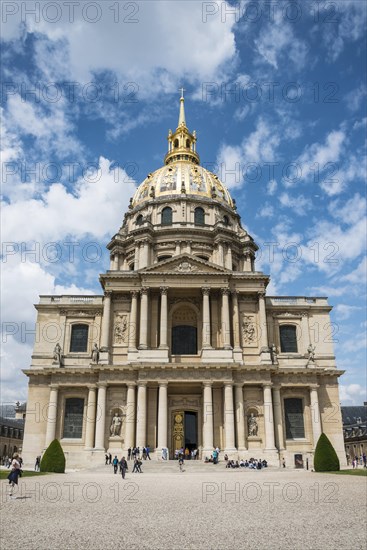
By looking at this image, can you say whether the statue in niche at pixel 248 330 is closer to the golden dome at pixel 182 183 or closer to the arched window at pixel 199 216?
the arched window at pixel 199 216

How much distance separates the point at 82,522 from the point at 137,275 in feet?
105

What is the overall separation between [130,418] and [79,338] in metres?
9.34

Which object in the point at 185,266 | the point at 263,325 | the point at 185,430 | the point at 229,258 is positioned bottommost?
the point at 185,430

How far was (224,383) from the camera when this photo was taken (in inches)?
1475

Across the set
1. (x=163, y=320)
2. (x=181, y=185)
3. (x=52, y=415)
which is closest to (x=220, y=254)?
(x=181, y=185)

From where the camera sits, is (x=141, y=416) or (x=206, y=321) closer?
(x=141, y=416)

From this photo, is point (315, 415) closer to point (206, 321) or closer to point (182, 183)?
point (206, 321)

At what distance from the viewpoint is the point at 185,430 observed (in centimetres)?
3962

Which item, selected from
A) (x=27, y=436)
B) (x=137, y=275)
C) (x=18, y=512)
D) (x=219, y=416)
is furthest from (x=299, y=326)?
(x=18, y=512)

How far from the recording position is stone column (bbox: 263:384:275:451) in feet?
120

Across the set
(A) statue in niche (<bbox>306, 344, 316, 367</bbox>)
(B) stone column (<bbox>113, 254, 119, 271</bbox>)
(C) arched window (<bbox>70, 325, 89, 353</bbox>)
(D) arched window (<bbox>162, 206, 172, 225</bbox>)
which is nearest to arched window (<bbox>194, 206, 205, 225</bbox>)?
(D) arched window (<bbox>162, 206, 172, 225</bbox>)

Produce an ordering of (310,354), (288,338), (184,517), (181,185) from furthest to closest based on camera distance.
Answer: (181,185) → (288,338) → (310,354) → (184,517)

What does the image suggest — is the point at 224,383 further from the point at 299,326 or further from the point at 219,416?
the point at 299,326

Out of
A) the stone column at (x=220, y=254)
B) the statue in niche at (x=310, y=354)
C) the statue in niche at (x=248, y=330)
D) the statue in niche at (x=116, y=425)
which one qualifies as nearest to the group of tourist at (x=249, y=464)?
the statue in niche at (x=116, y=425)
